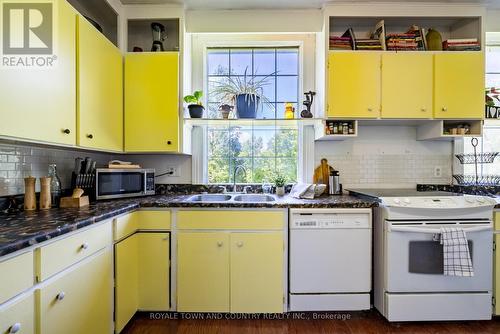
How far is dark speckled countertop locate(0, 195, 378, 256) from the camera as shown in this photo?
0.98 metres

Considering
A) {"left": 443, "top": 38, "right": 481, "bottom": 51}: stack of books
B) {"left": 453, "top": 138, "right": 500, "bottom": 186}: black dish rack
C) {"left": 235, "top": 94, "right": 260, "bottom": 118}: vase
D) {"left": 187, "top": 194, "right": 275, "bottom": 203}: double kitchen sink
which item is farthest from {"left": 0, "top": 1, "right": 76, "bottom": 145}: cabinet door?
{"left": 453, "top": 138, "right": 500, "bottom": 186}: black dish rack

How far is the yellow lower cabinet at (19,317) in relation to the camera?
88cm

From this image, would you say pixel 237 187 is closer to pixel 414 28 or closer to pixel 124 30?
pixel 124 30

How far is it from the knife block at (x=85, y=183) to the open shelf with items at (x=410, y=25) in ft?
7.56

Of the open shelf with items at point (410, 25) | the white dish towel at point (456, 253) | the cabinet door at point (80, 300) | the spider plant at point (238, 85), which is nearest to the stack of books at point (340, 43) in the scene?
the open shelf with items at point (410, 25)

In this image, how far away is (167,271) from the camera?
1.90 metres

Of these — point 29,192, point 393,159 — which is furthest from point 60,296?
point 393,159

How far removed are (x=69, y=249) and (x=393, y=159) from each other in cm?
272

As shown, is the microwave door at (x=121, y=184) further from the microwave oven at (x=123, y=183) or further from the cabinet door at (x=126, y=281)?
the cabinet door at (x=126, y=281)

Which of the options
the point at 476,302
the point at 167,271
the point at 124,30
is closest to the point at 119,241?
the point at 167,271

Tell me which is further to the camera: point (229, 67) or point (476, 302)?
point (229, 67)

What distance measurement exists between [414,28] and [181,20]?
6.96 ft

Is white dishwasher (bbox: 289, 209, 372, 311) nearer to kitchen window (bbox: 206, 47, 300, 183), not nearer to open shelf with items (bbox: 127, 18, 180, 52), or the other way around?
kitchen window (bbox: 206, 47, 300, 183)

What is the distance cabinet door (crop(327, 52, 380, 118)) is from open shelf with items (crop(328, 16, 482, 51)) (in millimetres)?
222
